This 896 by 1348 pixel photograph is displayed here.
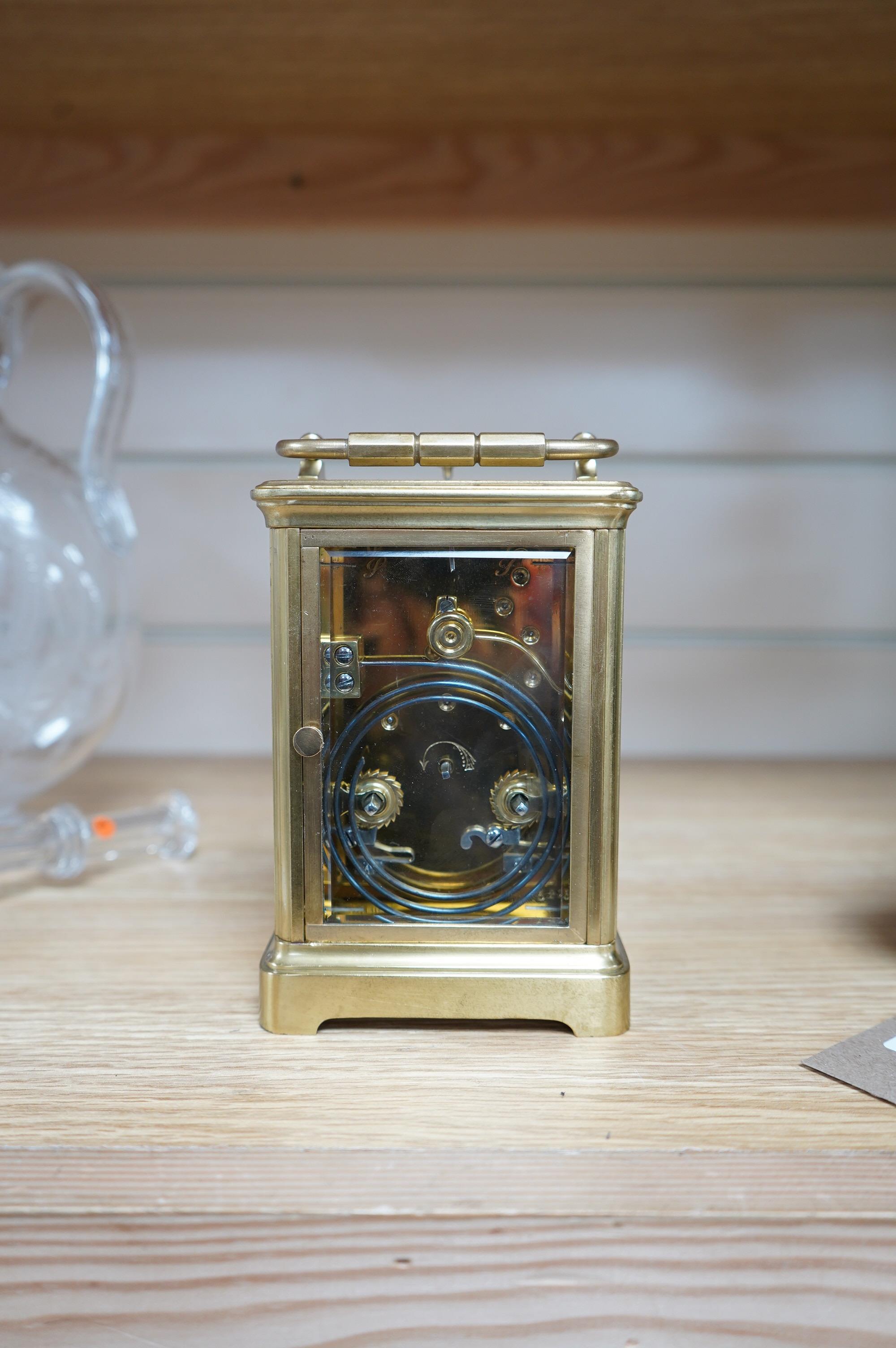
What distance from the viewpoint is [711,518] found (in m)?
1.08

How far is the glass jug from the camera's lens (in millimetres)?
671

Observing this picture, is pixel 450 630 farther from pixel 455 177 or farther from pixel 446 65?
pixel 455 177

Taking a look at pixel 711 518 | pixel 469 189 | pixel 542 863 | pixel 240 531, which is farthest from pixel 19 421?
pixel 542 863

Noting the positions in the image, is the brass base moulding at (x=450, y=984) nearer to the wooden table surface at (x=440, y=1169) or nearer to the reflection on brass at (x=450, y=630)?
the wooden table surface at (x=440, y=1169)

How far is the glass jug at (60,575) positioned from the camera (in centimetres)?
67

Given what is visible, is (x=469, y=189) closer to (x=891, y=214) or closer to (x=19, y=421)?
(x=891, y=214)

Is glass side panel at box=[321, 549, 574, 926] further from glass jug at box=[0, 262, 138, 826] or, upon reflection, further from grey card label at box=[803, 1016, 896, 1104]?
glass jug at box=[0, 262, 138, 826]

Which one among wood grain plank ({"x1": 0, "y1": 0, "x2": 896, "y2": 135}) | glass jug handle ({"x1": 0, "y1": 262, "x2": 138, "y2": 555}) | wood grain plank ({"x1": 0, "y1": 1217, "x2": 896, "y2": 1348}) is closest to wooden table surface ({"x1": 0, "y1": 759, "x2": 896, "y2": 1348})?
wood grain plank ({"x1": 0, "y1": 1217, "x2": 896, "y2": 1348})

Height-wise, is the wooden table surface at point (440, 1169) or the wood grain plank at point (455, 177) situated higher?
the wood grain plank at point (455, 177)

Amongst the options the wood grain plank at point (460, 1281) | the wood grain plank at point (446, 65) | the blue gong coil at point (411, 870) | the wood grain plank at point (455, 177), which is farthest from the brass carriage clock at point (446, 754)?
the wood grain plank at point (455, 177)

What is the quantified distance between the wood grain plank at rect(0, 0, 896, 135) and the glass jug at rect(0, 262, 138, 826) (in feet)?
0.73

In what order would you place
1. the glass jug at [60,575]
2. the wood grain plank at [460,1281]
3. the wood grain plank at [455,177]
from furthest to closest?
the wood grain plank at [455,177] → the glass jug at [60,575] → the wood grain plank at [460,1281]

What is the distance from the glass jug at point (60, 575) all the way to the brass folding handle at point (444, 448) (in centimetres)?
28

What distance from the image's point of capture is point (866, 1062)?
451 millimetres
